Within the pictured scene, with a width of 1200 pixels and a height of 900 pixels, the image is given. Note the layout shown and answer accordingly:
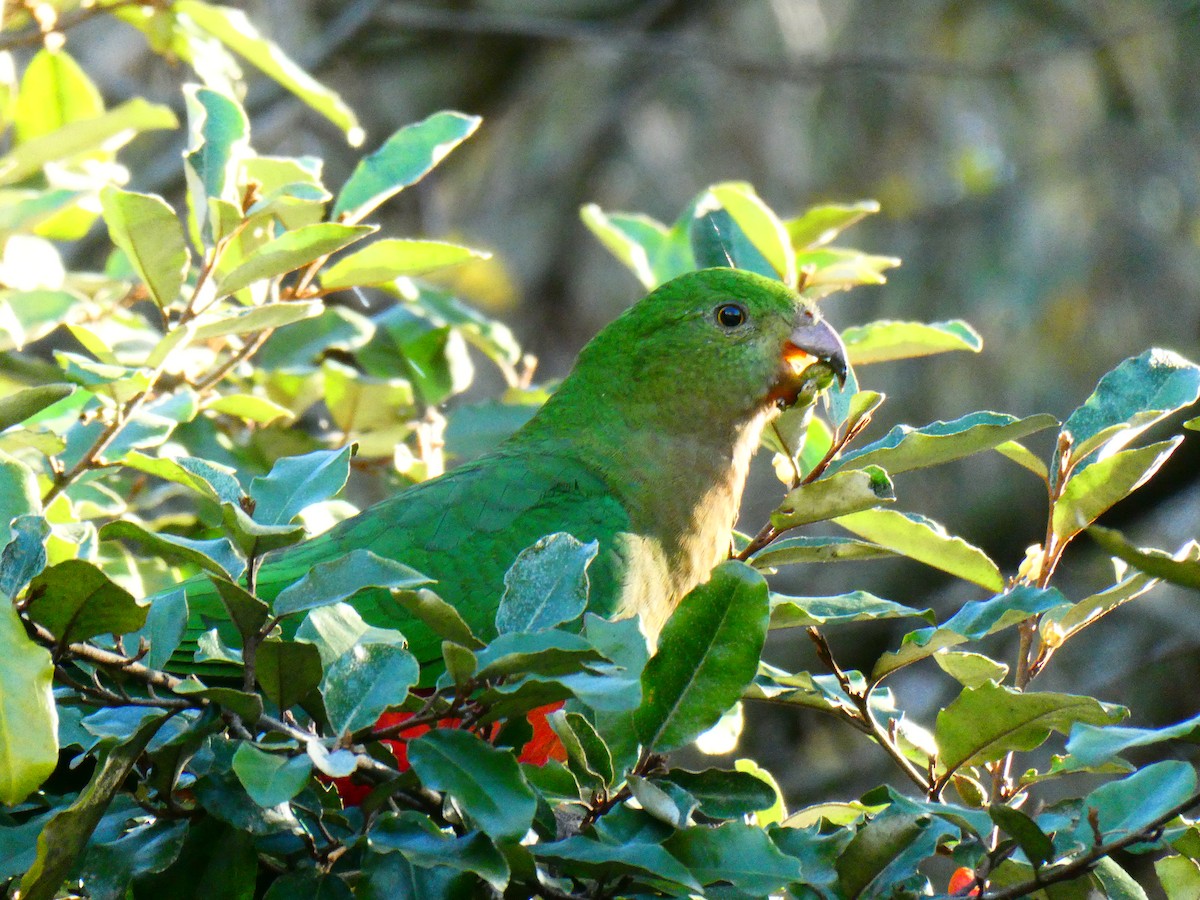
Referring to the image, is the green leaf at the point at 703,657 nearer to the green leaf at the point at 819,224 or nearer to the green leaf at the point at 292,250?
the green leaf at the point at 292,250

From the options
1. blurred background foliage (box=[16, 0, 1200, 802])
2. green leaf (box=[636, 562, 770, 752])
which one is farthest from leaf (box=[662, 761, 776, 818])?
blurred background foliage (box=[16, 0, 1200, 802])

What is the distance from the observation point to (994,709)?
146cm

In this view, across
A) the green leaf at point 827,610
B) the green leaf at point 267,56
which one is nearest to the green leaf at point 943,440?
the green leaf at point 827,610

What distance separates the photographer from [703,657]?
1.33m

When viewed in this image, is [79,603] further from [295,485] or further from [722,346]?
[722,346]

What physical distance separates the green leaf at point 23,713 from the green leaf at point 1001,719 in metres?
0.93

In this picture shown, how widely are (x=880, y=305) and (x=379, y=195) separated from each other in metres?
4.09

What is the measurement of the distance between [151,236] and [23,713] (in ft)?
3.12

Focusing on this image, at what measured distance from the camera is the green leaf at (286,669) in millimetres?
1243

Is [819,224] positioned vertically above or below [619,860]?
above

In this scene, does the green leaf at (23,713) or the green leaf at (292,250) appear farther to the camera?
the green leaf at (292,250)

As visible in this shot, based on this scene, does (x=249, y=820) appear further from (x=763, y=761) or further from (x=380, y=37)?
(x=763, y=761)

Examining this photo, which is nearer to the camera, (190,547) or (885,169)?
(190,547)

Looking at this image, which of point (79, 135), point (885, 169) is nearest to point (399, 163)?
point (79, 135)
